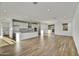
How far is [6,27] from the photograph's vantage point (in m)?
12.2

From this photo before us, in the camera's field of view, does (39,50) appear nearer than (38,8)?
Yes

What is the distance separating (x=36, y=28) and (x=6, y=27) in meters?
5.83

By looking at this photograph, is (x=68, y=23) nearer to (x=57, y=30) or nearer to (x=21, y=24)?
(x=57, y=30)

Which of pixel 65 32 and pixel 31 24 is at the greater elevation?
pixel 31 24

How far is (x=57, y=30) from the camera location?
16281 mm

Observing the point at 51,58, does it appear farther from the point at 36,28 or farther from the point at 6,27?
the point at 36,28

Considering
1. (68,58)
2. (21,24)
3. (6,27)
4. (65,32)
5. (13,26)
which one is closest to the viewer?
(68,58)

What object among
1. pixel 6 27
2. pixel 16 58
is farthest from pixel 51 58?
pixel 6 27

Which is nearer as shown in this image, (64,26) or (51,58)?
(51,58)

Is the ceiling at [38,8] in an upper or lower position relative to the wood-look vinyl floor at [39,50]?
upper

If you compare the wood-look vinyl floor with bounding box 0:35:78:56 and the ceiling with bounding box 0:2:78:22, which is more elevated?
the ceiling with bounding box 0:2:78:22

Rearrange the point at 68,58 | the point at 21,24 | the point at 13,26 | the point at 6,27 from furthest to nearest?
the point at 21,24 → the point at 6,27 → the point at 13,26 → the point at 68,58

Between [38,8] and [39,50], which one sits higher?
[38,8]

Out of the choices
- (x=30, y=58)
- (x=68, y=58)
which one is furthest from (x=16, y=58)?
(x=68, y=58)
